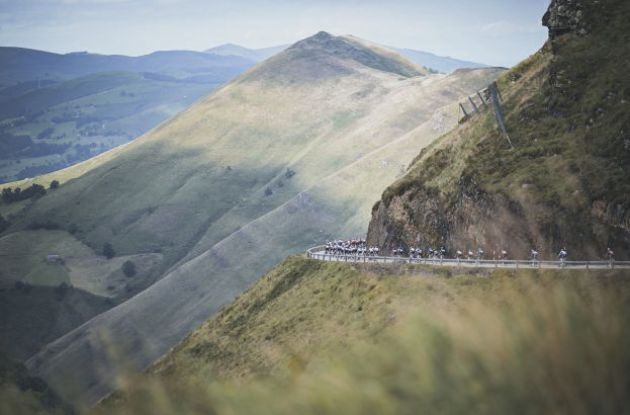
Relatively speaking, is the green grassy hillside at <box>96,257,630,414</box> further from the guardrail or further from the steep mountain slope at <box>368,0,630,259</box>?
the steep mountain slope at <box>368,0,630,259</box>

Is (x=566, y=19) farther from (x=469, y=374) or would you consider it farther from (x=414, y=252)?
(x=469, y=374)

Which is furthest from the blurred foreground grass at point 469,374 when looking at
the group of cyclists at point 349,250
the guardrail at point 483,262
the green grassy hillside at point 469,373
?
the group of cyclists at point 349,250

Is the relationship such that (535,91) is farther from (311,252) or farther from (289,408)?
(289,408)

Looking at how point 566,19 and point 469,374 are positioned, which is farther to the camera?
point 566,19

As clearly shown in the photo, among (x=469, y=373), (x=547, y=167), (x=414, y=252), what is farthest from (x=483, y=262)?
(x=469, y=373)

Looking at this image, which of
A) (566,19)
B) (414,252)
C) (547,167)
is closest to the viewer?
(547,167)


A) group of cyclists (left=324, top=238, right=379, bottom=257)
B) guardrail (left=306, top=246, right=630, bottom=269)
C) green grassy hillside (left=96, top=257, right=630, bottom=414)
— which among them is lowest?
group of cyclists (left=324, top=238, right=379, bottom=257)

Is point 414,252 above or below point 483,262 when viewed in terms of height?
below

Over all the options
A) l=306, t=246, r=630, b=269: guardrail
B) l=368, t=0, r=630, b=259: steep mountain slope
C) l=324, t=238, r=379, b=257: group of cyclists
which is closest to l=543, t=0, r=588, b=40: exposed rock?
l=368, t=0, r=630, b=259: steep mountain slope

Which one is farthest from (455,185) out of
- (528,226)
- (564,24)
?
(564,24)
